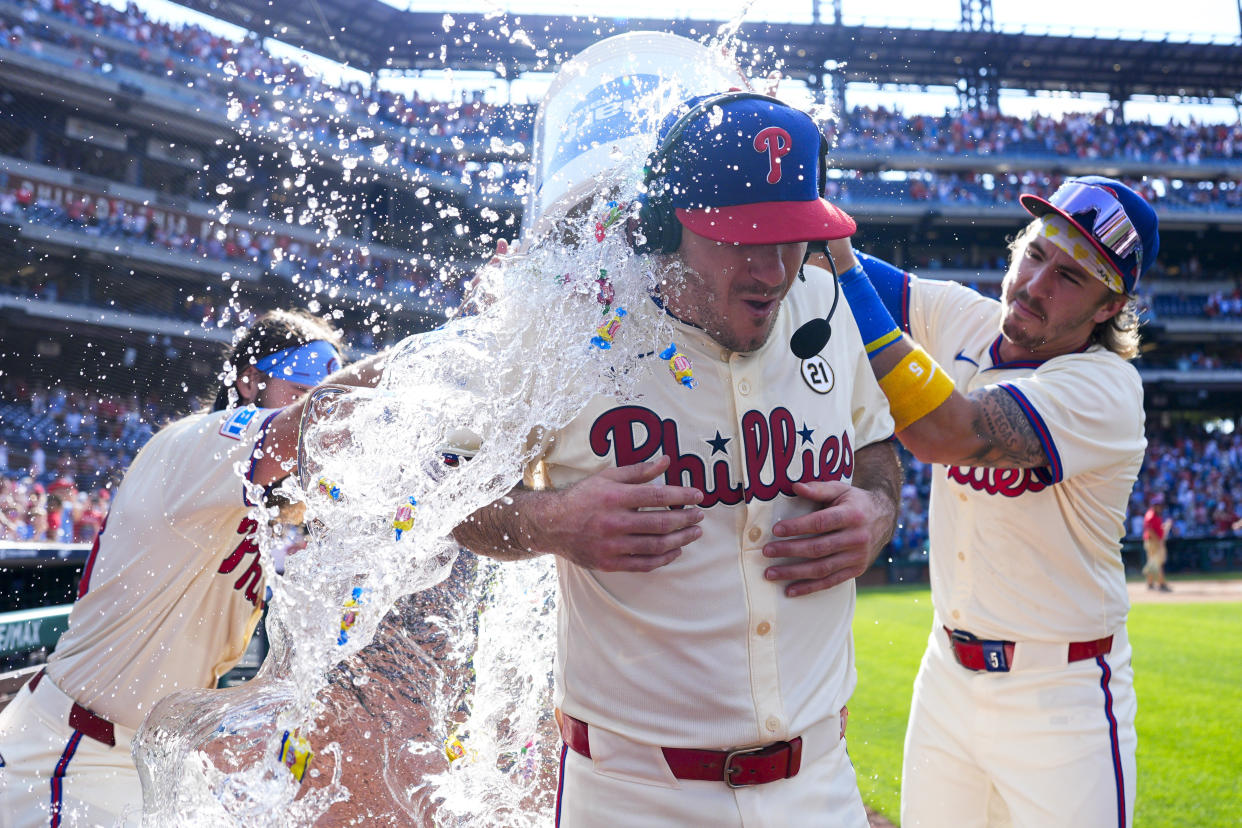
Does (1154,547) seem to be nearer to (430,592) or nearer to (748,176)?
(430,592)

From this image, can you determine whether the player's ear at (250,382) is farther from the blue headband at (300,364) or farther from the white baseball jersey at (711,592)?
the white baseball jersey at (711,592)

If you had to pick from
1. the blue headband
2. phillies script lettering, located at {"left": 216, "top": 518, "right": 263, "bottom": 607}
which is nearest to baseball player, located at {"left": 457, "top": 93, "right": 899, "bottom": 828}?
phillies script lettering, located at {"left": 216, "top": 518, "right": 263, "bottom": 607}

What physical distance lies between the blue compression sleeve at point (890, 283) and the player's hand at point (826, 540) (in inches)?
54.3

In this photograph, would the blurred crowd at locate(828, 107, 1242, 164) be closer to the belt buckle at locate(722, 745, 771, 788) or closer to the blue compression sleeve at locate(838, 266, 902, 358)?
the blue compression sleeve at locate(838, 266, 902, 358)

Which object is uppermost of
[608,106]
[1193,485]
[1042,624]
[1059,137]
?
[1059,137]

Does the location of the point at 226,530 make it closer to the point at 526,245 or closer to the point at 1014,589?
the point at 526,245

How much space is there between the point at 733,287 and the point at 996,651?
5.71 ft

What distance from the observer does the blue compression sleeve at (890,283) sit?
3254mm

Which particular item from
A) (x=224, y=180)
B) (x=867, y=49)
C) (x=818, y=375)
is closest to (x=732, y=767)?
(x=818, y=375)

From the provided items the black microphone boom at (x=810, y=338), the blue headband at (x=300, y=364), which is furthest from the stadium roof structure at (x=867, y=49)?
the black microphone boom at (x=810, y=338)

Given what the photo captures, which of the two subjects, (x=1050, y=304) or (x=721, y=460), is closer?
(x=721, y=460)

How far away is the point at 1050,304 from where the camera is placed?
3158 mm

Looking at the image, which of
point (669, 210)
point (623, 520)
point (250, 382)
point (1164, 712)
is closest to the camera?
point (623, 520)

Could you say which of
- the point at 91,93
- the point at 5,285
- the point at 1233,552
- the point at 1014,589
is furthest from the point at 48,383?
the point at 1233,552
